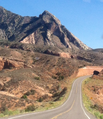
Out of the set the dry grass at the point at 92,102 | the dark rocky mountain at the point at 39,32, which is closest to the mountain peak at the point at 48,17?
the dark rocky mountain at the point at 39,32

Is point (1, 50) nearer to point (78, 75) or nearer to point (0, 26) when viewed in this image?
point (78, 75)

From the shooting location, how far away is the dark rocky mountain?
15682 cm

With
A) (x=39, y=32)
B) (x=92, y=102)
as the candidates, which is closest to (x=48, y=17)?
(x=39, y=32)

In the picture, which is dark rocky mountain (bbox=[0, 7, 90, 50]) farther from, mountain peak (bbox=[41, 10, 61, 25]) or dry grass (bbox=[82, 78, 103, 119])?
dry grass (bbox=[82, 78, 103, 119])

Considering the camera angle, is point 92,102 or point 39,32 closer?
point 92,102

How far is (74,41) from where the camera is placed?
173125 mm

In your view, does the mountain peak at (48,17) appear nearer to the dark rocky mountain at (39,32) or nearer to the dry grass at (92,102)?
the dark rocky mountain at (39,32)

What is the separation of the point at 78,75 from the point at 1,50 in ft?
142

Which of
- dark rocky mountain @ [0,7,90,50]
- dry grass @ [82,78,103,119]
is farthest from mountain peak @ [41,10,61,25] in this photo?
dry grass @ [82,78,103,119]

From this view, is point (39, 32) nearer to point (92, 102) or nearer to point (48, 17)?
point (48, 17)

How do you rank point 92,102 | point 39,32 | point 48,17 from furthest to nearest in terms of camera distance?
point 48,17 < point 39,32 < point 92,102

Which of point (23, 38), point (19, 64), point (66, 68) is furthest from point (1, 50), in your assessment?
point (23, 38)

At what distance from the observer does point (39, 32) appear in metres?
166

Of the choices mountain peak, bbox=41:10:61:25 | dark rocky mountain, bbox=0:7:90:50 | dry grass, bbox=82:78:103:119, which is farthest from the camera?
mountain peak, bbox=41:10:61:25
